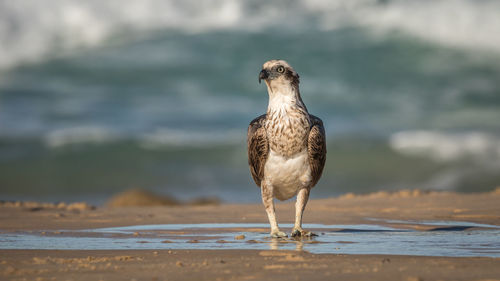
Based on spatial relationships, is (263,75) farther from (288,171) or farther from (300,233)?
(300,233)

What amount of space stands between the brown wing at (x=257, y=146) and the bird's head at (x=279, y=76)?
56 centimetres

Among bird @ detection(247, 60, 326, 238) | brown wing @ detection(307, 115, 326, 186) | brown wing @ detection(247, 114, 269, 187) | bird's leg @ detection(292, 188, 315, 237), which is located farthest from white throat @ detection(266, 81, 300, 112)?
bird's leg @ detection(292, 188, 315, 237)

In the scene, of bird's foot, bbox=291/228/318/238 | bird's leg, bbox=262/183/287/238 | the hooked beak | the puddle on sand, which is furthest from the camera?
bird's leg, bbox=262/183/287/238

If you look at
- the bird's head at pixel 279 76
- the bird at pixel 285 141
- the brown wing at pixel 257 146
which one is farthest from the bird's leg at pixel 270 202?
the bird's head at pixel 279 76

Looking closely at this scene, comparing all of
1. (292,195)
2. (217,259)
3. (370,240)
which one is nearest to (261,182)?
(292,195)

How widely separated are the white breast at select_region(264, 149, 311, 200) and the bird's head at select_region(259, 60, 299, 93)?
851 mm

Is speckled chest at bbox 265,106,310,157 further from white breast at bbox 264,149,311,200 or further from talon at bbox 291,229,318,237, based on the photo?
talon at bbox 291,229,318,237

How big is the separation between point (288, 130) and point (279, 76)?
72 cm

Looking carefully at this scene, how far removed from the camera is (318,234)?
32.3 feet

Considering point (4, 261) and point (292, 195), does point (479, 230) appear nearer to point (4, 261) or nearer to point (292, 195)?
point (292, 195)

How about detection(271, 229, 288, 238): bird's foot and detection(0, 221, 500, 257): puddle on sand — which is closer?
detection(0, 221, 500, 257): puddle on sand

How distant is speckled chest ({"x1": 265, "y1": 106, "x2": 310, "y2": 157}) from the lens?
903 centimetres

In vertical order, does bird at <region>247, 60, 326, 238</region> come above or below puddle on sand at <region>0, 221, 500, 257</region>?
above

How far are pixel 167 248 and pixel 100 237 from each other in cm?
→ 200
